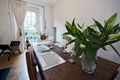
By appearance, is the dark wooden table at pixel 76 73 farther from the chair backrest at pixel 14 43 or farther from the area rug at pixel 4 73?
the chair backrest at pixel 14 43

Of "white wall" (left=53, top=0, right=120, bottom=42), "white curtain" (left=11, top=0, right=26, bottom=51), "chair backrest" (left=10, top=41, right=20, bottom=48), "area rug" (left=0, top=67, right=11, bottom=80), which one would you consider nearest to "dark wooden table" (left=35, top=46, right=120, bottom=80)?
"white wall" (left=53, top=0, right=120, bottom=42)

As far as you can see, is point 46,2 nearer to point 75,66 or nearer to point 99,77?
point 75,66

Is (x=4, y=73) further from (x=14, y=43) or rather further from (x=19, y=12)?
(x=19, y=12)

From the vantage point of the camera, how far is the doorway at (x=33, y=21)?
13.3 feet

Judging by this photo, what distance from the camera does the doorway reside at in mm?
4047

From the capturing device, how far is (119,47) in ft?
3.93

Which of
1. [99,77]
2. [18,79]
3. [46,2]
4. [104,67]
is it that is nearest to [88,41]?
[99,77]

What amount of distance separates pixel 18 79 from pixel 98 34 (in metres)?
1.94

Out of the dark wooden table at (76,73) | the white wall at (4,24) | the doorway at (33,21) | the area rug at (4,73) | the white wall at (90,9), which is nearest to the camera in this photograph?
the dark wooden table at (76,73)

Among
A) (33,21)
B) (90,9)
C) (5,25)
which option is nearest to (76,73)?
(90,9)

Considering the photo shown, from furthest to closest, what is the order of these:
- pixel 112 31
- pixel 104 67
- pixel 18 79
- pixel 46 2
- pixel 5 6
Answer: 1. pixel 46 2
2. pixel 5 6
3. pixel 18 79
4. pixel 104 67
5. pixel 112 31

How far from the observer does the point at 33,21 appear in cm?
424

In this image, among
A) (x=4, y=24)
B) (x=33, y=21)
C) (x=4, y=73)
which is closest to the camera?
(x=4, y=73)

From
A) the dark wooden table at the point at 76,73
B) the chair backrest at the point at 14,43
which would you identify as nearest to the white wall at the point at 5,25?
the chair backrest at the point at 14,43
